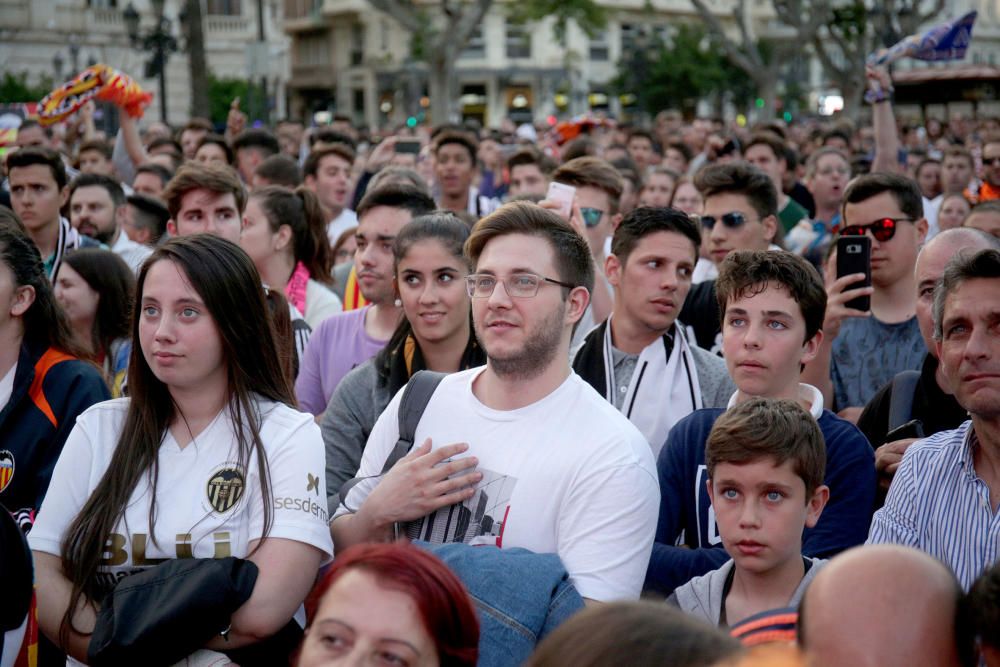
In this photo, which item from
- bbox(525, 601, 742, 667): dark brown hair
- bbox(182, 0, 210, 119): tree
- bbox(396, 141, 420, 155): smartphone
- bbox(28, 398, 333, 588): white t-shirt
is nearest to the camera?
bbox(525, 601, 742, 667): dark brown hair

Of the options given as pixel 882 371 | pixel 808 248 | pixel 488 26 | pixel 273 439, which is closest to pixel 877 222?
pixel 882 371

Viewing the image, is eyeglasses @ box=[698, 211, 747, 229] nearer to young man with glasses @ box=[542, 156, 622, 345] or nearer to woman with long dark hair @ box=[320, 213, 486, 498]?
young man with glasses @ box=[542, 156, 622, 345]

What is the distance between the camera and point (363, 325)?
19.6 ft

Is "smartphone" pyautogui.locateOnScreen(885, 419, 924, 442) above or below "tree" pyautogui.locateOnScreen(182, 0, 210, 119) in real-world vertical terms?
below

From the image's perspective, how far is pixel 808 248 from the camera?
9188 millimetres

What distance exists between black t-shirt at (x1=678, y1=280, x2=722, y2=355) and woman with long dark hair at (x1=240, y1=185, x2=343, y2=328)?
2063 millimetres

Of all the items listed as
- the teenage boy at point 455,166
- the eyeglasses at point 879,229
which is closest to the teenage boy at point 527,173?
the teenage boy at point 455,166

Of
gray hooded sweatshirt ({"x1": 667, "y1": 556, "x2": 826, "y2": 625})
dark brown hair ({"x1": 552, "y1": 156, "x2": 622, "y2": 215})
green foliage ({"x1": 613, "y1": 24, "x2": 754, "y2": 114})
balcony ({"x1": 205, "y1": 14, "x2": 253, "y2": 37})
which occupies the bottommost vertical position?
gray hooded sweatshirt ({"x1": 667, "y1": 556, "x2": 826, "y2": 625})

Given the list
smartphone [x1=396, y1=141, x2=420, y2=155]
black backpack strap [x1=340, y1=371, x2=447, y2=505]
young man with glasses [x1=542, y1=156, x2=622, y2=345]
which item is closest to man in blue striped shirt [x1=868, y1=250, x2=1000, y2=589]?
black backpack strap [x1=340, y1=371, x2=447, y2=505]

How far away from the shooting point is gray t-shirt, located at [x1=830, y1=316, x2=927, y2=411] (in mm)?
5824

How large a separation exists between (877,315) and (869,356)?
274 millimetres

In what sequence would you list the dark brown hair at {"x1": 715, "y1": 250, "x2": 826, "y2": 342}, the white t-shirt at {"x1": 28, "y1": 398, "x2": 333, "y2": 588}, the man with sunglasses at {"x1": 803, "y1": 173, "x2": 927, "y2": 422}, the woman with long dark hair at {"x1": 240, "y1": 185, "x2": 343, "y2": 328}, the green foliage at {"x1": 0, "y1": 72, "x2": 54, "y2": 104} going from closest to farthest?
1. the white t-shirt at {"x1": 28, "y1": 398, "x2": 333, "y2": 588}
2. the dark brown hair at {"x1": 715, "y1": 250, "x2": 826, "y2": 342}
3. the man with sunglasses at {"x1": 803, "y1": 173, "x2": 927, "y2": 422}
4. the woman with long dark hair at {"x1": 240, "y1": 185, "x2": 343, "y2": 328}
5. the green foliage at {"x1": 0, "y1": 72, "x2": 54, "y2": 104}

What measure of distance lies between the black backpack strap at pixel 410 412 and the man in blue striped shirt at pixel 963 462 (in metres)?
1.45

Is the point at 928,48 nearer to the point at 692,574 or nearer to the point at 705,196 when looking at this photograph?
the point at 705,196
